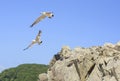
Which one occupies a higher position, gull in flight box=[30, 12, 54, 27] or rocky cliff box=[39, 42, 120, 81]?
rocky cliff box=[39, 42, 120, 81]

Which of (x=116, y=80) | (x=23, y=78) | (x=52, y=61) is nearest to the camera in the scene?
(x=116, y=80)

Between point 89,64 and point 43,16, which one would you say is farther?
point 89,64

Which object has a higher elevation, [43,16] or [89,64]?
[89,64]

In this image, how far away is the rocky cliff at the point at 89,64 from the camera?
65.8 metres

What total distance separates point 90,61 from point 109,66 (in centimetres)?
1044

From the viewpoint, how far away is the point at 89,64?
75.7 m

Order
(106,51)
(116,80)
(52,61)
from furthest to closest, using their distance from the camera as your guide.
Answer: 1. (52,61)
2. (106,51)
3. (116,80)

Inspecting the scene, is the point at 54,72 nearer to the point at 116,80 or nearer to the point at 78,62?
the point at 78,62

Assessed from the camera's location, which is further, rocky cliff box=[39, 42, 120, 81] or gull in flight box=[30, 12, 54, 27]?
rocky cliff box=[39, 42, 120, 81]

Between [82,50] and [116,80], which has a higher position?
[82,50]

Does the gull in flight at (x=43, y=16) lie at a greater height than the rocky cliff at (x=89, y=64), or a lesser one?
lesser

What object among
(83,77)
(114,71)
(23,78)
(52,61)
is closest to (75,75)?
(83,77)

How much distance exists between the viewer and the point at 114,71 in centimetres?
6294

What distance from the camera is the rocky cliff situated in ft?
216
